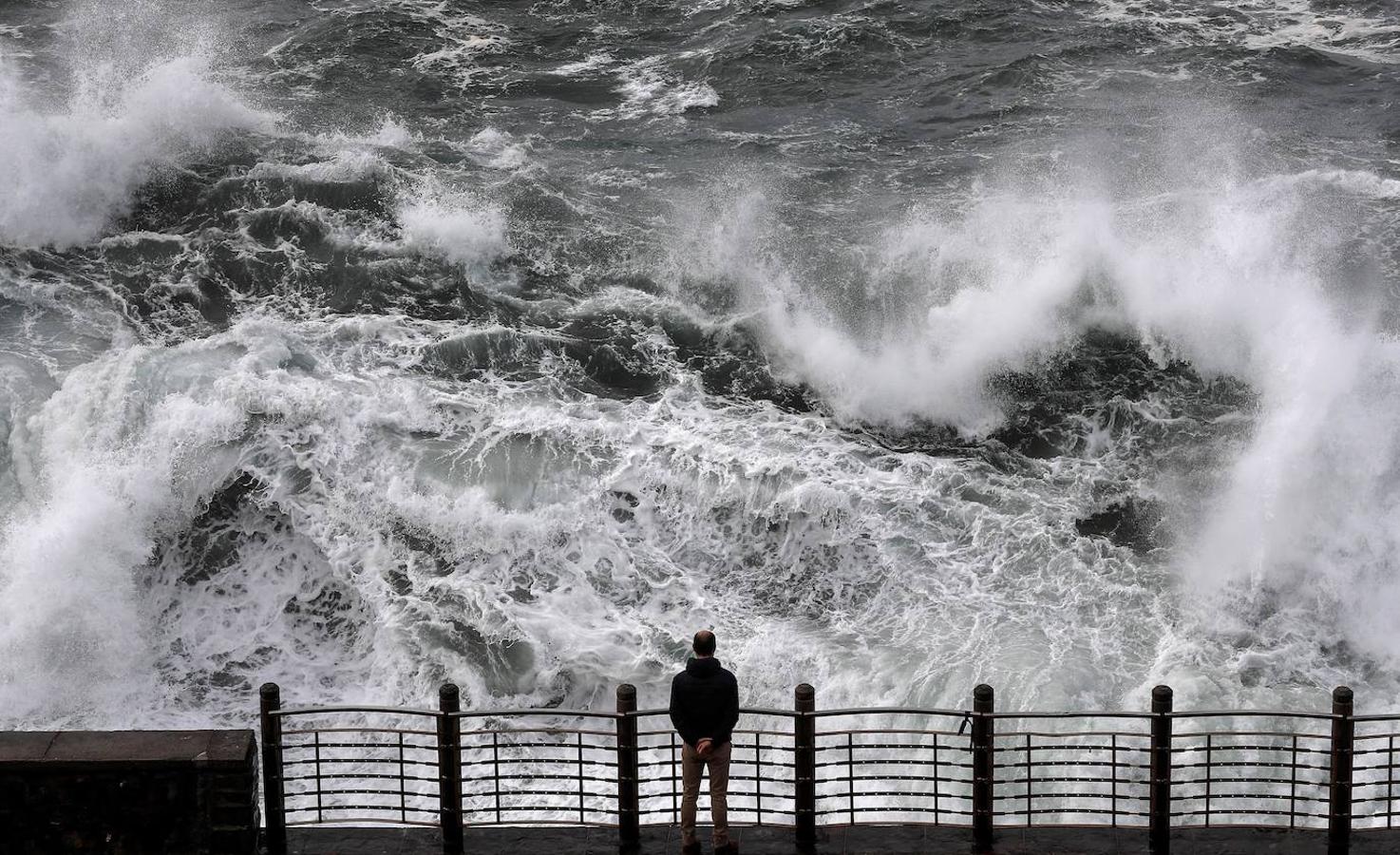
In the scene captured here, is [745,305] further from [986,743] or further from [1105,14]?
[1105,14]

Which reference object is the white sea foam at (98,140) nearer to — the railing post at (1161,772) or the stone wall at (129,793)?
the stone wall at (129,793)

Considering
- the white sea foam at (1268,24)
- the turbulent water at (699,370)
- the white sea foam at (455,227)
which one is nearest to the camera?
the turbulent water at (699,370)

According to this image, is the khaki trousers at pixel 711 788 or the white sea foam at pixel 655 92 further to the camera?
the white sea foam at pixel 655 92

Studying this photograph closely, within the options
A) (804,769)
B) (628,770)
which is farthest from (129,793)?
(804,769)

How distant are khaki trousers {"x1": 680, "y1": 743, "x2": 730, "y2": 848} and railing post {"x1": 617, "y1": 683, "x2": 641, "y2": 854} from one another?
1.17 ft

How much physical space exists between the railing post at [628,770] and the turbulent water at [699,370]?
4.83m

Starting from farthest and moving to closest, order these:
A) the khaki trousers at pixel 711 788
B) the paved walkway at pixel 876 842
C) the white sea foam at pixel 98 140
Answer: the white sea foam at pixel 98 140, the paved walkway at pixel 876 842, the khaki trousers at pixel 711 788

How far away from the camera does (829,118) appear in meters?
28.9

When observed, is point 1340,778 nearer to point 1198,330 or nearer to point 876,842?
point 876,842

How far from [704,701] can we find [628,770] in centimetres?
102

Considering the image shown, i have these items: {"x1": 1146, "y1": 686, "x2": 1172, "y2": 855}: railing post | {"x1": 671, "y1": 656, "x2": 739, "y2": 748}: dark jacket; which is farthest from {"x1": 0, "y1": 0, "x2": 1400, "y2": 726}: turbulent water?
{"x1": 671, "y1": 656, "x2": 739, "y2": 748}: dark jacket

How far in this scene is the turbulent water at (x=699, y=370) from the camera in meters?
16.0

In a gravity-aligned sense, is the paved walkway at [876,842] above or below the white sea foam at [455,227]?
below

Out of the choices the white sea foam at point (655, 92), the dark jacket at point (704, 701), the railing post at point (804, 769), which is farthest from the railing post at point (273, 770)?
the white sea foam at point (655, 92)
